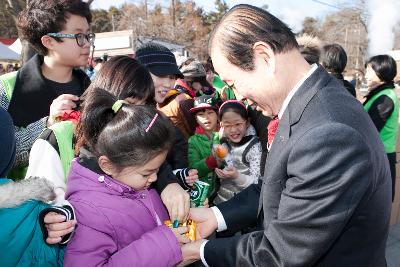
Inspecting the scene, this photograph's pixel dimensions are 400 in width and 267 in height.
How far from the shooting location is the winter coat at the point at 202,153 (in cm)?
332

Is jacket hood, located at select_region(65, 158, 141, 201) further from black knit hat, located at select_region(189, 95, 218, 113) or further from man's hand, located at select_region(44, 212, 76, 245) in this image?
black knit hat, located at select_region(189, 95, 218, 113)

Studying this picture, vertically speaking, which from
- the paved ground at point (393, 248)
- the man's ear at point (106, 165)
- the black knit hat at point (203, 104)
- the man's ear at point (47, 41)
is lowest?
the paved ground at point (393, 248)

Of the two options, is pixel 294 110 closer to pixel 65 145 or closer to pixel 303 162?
pixel 303 162

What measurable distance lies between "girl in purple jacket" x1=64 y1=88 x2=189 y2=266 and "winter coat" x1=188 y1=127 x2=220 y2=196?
5.30 ft

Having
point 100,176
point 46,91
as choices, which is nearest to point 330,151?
point 100,176

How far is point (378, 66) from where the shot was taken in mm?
4262

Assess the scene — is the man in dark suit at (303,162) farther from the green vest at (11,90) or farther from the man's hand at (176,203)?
the green vest at (11,90)

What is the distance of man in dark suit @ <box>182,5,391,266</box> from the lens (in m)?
1.14

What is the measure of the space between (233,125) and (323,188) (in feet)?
7.49

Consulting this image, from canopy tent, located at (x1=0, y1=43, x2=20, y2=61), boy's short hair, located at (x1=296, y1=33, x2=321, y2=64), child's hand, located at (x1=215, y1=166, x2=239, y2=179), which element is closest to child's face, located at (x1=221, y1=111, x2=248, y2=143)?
child's hand, located at (x1=215, y1=166, x2=239, y2=179)

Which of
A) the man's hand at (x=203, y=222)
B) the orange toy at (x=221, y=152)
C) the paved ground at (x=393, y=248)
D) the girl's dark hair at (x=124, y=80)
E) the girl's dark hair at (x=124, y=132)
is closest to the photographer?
the girl's dark hair at (x=124, y=132)

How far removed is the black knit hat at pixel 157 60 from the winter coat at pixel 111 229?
1358 millimetres

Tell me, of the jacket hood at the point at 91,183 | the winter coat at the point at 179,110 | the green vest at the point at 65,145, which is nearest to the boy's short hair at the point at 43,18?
the green vest at the point at 65,145

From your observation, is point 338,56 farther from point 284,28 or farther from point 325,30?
point 325,30
